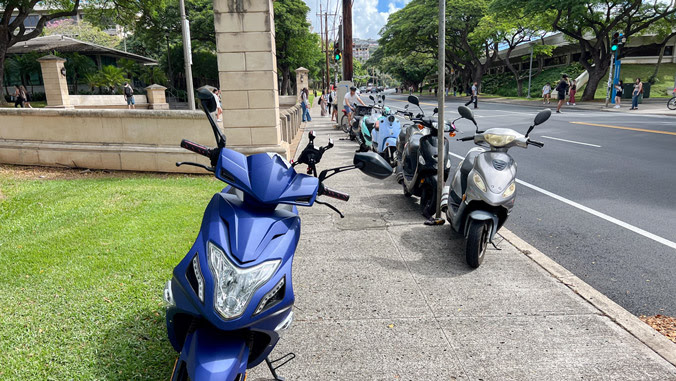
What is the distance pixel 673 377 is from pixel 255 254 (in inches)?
105

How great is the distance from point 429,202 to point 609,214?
8.02 ft

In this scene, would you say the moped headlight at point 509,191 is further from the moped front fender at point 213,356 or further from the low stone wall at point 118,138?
the low stone wall at point 118,138

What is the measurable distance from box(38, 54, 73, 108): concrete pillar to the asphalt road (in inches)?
814

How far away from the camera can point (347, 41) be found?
63.4 feet

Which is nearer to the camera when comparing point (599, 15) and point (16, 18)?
point (16, 18)

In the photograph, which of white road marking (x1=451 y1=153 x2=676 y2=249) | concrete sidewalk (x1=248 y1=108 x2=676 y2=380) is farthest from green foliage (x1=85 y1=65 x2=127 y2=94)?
concrete sidewalk (x1=248 y1=108 x2=676 y2=380)

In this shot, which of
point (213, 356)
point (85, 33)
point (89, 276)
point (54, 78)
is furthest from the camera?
point (85, 33)

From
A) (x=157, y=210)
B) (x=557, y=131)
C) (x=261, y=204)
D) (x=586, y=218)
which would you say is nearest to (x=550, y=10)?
(x=557, y=131)

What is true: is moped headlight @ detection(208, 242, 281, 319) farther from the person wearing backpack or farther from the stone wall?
the person wearing backpack

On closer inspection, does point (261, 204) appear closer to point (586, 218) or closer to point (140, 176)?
point (586, 218)

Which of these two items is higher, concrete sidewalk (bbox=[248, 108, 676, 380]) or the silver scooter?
the silver scooter

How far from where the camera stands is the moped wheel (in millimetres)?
4285

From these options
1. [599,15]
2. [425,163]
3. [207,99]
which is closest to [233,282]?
[207,99]

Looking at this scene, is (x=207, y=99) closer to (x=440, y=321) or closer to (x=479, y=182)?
(x=440, y=321)
